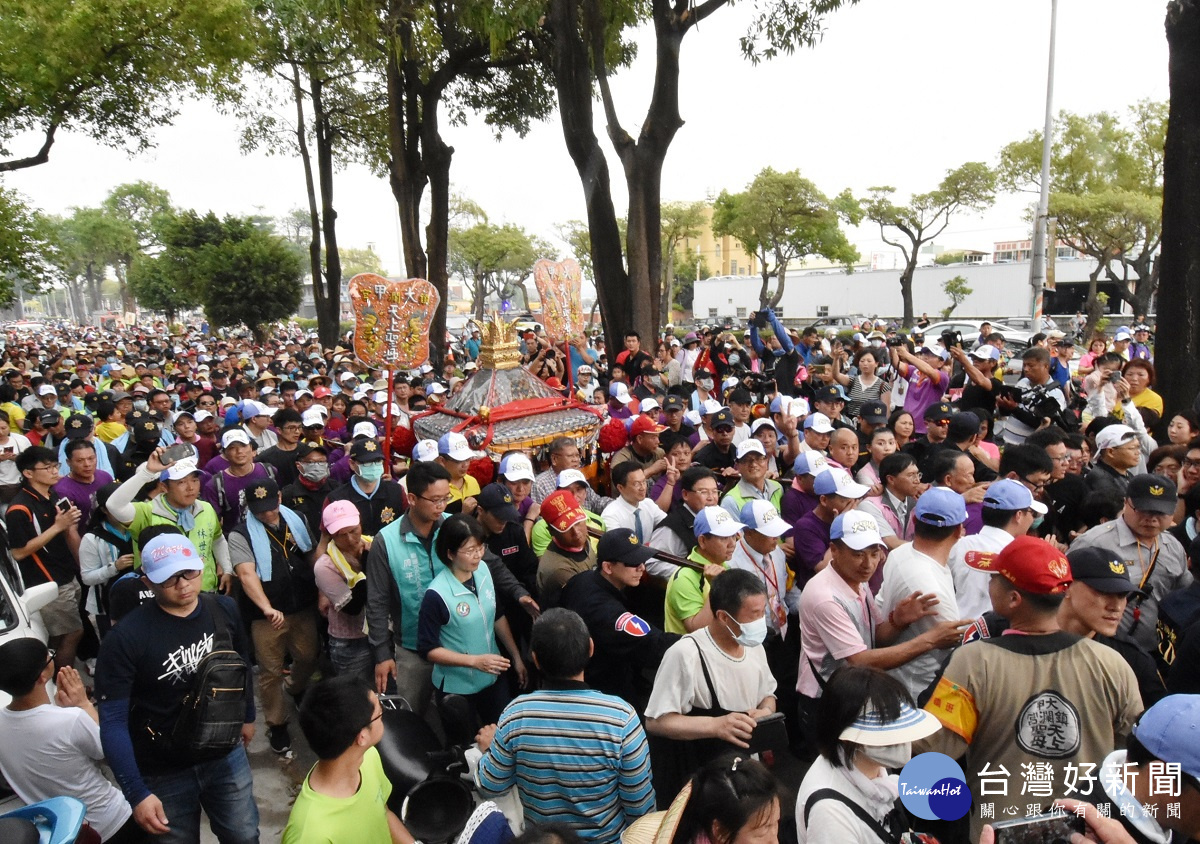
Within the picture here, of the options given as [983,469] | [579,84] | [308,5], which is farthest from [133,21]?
[983,469]

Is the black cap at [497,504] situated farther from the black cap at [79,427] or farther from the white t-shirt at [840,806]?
the black cap at [79,427]

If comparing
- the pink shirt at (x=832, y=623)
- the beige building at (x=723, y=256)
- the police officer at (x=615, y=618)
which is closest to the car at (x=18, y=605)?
the police officer at (x=615, y=618)

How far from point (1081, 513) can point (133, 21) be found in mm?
15270

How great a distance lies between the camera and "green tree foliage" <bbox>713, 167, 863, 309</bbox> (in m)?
37.1

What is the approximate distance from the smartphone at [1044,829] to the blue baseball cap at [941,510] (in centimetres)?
161

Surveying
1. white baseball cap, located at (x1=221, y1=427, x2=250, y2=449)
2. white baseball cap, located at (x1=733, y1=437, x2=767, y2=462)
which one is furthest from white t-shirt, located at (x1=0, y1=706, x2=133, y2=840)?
white baseball cap, located at (x1=733, y1=437, x2=767, y2=462)

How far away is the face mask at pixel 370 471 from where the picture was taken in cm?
528

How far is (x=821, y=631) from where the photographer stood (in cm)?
342

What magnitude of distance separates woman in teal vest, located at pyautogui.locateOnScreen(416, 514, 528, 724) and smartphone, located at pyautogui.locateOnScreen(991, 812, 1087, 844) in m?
2.38

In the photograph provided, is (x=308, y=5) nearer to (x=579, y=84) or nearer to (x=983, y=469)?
(x=579, y=84)

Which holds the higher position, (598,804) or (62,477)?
(62,477)

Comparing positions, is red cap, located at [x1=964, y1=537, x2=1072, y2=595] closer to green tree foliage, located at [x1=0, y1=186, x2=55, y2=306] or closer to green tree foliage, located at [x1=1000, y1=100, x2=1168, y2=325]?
green tree foliage, located at [x1=0, y1=186, x2=55, y2=306]

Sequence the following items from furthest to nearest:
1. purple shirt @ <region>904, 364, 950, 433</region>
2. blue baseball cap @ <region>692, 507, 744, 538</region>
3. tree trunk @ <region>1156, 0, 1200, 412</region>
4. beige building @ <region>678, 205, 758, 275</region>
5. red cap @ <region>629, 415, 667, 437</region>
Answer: beige building @ <region>678, 205, 758, 275</region> < purple shirt @ <region>904, 364, 950, 433</region> < tree trunk @ <region>1156, 0, 1200, 412</region> < red cap @ <region>629, 415, 667, 437</region> < blue baseball cap @ <region>692, 507, 744, 538</region>

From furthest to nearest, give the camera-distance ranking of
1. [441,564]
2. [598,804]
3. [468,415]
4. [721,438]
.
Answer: [468,415], [721,438], [441,564], [598,804]
